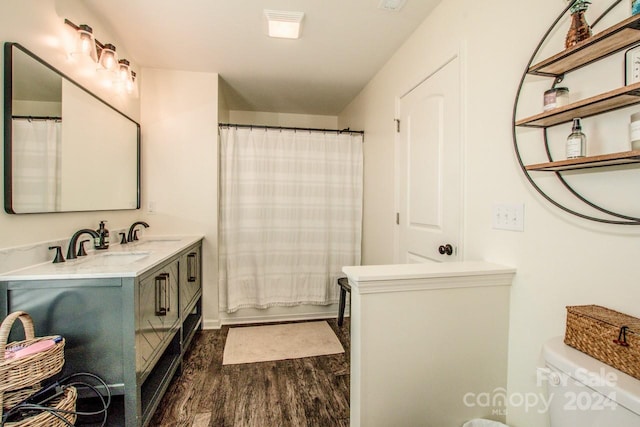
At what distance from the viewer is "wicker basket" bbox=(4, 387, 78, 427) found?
102cm

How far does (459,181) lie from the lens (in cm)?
165

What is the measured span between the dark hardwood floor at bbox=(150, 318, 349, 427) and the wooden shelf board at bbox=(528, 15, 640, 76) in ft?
6.30

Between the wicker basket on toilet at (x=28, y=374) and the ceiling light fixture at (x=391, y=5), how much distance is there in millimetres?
2368

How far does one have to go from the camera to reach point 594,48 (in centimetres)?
93

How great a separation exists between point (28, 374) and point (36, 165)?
1034 millimetres

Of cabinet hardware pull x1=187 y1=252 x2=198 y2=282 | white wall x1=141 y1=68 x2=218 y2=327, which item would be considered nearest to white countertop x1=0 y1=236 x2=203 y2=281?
cabinet hardware pull x1=187 y1=252 x2=198 y2=282

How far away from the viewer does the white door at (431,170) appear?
1.69m

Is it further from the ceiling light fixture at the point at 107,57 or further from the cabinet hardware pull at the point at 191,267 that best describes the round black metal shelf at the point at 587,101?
the ceiling light fixture at the point at 107,57

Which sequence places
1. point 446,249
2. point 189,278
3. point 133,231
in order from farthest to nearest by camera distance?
point 133,231
point 189,278
point 446,249

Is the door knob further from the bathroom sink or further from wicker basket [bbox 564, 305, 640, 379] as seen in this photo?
the bathroom sink

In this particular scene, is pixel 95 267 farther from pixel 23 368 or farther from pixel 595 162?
pixel 595 162

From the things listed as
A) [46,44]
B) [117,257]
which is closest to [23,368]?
[117,257]

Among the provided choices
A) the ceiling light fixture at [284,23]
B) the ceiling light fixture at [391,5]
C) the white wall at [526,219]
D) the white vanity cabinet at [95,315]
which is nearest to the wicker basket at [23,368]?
the white vanity cabinet at [95,315]

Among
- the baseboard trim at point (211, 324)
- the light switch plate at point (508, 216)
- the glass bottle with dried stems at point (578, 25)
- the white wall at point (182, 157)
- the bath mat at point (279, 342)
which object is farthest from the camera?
the baseboard trim at point (211, 324)
